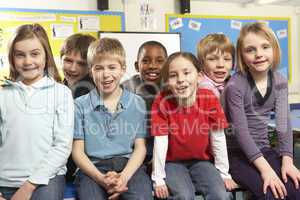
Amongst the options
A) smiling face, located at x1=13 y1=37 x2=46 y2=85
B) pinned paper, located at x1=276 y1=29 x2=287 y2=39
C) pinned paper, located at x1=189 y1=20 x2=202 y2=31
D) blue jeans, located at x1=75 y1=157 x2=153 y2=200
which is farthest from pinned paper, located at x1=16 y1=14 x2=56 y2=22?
pinned paper, located at x1=276 y1=29 x2=287 y2=39

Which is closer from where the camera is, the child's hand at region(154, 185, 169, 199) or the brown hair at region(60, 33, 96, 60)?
the child's hand at region(154, 185, 169, 199)

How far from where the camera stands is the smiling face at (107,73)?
1.35 metres

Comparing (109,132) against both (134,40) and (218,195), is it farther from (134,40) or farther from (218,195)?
(134,40)

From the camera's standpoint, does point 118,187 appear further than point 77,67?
No

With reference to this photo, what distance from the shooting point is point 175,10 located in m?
3.39

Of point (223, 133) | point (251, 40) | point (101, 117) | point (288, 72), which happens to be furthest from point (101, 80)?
point (288, 72)

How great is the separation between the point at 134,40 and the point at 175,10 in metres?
0.57

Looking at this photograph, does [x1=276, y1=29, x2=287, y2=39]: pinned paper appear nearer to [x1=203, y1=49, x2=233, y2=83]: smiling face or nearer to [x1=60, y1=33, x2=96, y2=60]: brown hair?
[x1=203, y1=49, x2=233, y2=83]: smiling face

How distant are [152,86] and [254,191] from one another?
68 centimetres

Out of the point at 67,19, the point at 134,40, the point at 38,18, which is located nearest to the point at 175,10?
the point at 134,40

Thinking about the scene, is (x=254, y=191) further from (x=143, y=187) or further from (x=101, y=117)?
(x=101, y=117)

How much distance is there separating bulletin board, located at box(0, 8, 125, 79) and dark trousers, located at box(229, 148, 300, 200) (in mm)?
1964

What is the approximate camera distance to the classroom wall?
301 cm

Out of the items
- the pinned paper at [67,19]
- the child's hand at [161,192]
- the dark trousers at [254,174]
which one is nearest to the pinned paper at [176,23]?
the pinned paper at [67,19]
